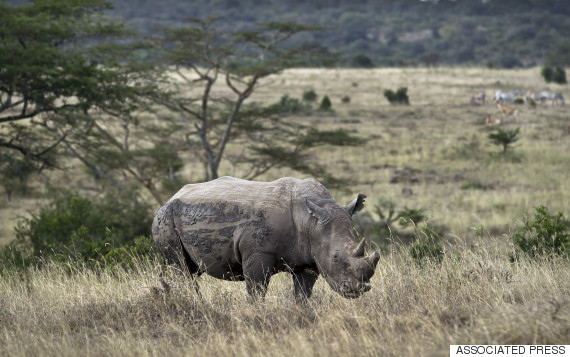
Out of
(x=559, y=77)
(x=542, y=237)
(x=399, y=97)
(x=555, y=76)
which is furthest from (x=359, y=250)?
(x=555, y=76)

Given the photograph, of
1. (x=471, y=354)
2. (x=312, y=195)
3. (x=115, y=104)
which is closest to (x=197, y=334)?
(x=312, y=195)

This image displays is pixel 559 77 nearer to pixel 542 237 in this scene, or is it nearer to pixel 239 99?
pixel 239 99

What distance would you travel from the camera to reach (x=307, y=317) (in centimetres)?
565

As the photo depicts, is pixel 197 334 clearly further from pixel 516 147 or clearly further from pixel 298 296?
pixel 516 147

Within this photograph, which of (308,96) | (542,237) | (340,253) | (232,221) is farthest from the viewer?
(308,96)

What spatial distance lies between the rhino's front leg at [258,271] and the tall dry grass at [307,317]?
0.15 m

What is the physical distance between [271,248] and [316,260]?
1.30 ft

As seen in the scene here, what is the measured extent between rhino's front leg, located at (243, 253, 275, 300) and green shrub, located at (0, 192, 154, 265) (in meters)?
3.31

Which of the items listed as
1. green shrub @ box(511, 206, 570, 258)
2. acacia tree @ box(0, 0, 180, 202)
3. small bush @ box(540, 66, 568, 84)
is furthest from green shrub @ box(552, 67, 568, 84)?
green shrub @ box(511, 206, 570, 258)

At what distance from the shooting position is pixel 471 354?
14.4 ft

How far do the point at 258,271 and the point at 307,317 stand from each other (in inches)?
22.4

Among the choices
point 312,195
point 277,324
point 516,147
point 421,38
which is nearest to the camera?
point 277,324

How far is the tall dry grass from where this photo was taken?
465 centimetres

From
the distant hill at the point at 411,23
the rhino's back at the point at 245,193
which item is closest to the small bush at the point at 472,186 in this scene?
the rhino's back at the point at 245,193
